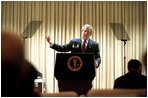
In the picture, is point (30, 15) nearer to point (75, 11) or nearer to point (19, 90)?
point (75, 11)

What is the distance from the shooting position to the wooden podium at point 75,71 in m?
1.98

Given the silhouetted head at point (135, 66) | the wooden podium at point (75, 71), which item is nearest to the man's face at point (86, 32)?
the wooden podium at point (75, 71)

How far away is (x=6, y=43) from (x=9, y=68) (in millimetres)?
113

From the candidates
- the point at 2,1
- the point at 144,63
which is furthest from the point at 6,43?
the point at 144,63

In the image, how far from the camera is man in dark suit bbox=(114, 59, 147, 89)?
177 centimetres

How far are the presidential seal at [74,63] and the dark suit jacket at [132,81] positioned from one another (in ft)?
1.03

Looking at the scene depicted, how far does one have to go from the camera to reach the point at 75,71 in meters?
2.00

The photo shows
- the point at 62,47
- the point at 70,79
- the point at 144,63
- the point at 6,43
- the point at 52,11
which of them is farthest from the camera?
the point at 52,11

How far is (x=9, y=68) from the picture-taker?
117 cm

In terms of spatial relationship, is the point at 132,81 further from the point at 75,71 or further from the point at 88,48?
the point at 88,48

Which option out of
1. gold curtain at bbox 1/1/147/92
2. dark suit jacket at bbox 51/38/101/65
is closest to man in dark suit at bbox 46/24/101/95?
dark suit jacket at bbox 51/38/101/65

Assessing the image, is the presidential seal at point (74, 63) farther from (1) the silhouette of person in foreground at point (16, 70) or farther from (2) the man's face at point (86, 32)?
(1) the silhouette of person in foreground at point (16, 70)

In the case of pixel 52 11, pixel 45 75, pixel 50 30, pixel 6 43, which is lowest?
pixel 45 75

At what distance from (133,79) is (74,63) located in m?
0.44
